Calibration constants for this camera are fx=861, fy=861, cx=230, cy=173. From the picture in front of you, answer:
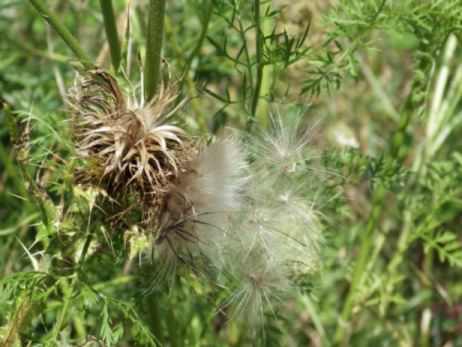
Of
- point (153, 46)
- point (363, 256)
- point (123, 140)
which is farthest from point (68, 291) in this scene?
point (363, 256)

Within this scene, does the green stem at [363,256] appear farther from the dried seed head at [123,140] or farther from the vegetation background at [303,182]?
the dried seed head at [123,140]

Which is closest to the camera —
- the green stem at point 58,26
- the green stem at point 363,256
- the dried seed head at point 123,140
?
the dried seed head at point 123,140

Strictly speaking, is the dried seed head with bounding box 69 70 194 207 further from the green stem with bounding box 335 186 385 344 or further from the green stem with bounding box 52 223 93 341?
the green stem with bounding box 335 186 385 344

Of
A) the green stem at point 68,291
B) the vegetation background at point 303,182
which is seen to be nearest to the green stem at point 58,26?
the vegetation background at point 303,182

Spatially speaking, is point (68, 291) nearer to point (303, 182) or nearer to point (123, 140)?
point (123, 140)

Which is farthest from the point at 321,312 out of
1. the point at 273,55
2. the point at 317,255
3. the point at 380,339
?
the point at 273,55

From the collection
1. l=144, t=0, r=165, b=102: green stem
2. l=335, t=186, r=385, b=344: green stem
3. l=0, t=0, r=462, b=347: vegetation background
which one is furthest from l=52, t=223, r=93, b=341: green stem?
l=335, t=186, r=385, b=344: green stem

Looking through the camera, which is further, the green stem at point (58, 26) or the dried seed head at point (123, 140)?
the green stem at point (58, 26)
